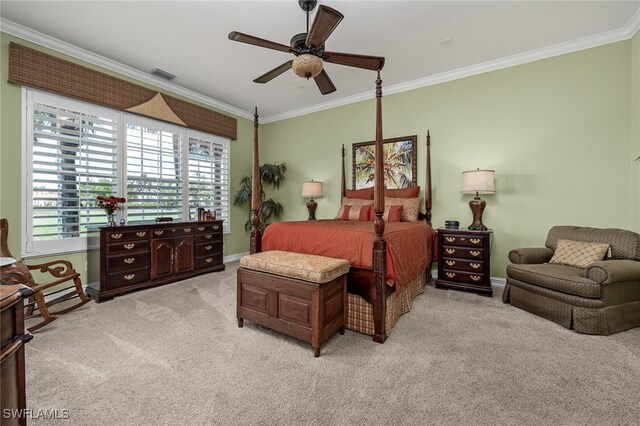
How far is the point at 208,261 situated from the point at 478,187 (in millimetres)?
4193

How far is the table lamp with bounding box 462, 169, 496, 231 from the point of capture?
355 cm

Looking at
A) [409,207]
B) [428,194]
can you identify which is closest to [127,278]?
[409,207]

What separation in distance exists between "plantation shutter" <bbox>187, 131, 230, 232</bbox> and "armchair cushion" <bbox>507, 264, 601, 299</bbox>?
4788 millimetres

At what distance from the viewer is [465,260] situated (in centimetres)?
361

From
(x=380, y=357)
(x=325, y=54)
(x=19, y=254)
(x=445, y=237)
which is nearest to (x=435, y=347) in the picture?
(x=380, y=357)

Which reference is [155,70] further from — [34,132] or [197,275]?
[197,275]

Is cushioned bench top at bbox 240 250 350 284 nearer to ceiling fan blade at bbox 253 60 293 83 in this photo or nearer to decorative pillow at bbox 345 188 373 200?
ceiling fan blade at bbox 253 60 293 83

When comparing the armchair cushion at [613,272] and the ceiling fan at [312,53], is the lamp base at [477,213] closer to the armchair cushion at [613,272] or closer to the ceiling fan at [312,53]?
the armchair cushion at [613,272]

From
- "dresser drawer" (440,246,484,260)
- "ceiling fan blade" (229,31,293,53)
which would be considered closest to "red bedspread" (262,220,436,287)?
"dresser drawer" (440,246,484,260)

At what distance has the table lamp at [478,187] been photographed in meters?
3.55

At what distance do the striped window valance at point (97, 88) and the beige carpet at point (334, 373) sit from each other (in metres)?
2.70

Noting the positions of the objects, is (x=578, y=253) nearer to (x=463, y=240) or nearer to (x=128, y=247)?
Result: (x=463, y=240)

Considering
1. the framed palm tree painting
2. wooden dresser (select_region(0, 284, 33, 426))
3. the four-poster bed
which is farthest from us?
the framed palm tree painting

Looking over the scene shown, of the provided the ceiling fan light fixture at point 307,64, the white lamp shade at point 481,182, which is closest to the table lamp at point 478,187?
the white lamp shade at point 481,182
